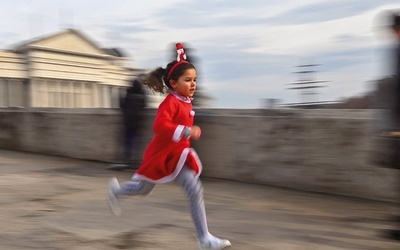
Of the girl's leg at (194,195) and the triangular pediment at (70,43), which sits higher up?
the triangular pediment at (70,43)

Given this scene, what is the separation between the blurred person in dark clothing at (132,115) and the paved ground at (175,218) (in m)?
1.11

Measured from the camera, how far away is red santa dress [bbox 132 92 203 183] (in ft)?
11.0

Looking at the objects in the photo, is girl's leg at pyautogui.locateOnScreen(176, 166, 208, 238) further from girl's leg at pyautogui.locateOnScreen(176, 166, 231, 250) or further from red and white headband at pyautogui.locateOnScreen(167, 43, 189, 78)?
red and white headband at pyautogui.locateOnScreen(167, 43, 189, 78)

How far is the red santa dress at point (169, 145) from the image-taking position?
3350 millimetres

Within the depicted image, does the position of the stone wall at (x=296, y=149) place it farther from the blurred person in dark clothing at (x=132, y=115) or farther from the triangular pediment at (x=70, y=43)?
the triangular pediment at (x=70, y=43)

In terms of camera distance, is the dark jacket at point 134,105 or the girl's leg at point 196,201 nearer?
the girl's leg at point 196,201

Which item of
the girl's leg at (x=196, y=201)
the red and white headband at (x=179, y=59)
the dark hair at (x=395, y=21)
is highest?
the dark hair at (x=395, y=21)

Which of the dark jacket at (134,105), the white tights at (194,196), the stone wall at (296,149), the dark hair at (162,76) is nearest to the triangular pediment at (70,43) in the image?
the stone wall at (296,149)

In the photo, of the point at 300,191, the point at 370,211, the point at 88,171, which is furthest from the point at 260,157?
the point at 88,171

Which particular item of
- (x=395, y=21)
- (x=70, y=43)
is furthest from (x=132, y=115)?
(x=70, y=43)

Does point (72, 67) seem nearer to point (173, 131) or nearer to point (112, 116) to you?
point (112, 116)

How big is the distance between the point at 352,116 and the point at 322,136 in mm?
407

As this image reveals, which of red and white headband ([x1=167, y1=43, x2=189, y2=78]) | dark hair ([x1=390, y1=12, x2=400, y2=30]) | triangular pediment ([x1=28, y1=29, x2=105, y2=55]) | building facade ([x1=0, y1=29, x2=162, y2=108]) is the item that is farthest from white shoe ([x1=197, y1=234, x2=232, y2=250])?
triangular pediment ([x1=28, y1=29, x2=105, y2=55])

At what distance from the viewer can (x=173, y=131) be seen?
3.31 m
